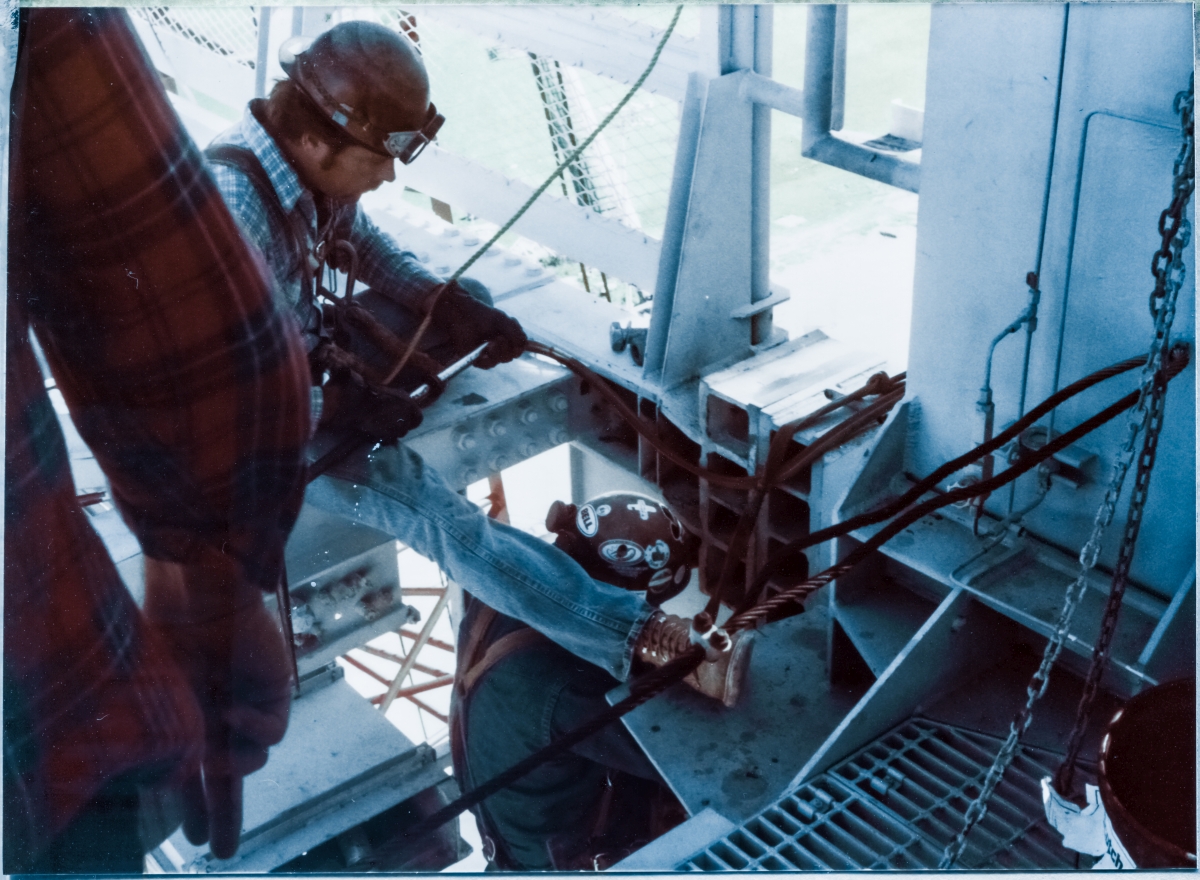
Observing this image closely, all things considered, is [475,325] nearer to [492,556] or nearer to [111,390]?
[492,556]

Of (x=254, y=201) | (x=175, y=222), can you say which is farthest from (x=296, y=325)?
(x=175, y=222)

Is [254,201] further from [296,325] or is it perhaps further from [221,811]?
[221,811]

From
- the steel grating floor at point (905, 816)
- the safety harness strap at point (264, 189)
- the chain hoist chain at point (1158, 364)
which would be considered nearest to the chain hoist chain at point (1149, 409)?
the chain hoist chain at point (1158, 364)

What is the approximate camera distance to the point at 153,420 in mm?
1965

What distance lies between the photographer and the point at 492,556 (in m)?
2.53

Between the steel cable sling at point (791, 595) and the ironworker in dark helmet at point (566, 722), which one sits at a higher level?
the steel cable sling at point (791, 595)

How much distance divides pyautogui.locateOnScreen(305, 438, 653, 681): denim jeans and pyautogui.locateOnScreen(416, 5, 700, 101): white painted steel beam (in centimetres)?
91

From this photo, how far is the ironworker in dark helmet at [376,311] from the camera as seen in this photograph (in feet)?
6.82

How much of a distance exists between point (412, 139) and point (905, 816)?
60.4 inches

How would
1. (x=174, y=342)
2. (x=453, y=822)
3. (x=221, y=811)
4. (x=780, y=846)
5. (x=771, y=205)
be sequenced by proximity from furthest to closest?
(x=453, y=822) → (x=771, y=205) → (x=221, y=811) → (x=780, y=846) → (x=174, y=342)

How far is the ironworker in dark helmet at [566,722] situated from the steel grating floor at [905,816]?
1.11ft

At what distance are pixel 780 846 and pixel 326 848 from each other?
1.31 m

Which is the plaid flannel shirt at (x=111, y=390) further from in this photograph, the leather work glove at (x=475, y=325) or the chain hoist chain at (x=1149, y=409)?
the chain hoist chain at (x=1149, y=409)

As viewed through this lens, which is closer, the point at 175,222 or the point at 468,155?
the point at 175,222
